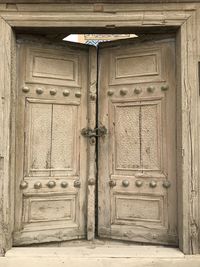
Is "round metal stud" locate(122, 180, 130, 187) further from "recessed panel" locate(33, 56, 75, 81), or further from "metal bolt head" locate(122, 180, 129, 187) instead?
"recessed panel" locate(33, 56, 75, 81)

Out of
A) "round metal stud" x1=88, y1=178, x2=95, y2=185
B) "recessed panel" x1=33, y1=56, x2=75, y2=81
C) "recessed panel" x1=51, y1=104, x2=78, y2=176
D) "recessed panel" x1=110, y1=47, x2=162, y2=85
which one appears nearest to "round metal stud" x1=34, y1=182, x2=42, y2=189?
"recessed panel" x1=51, y1=104, x2=78, y2=176

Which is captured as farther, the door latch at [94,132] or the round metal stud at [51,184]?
the door latch at [94,132]

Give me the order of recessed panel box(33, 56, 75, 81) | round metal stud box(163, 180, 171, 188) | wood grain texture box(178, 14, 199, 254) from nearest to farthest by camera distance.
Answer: wood grain texture box(178, 14, 199, 254)
round metal stud box(163, 180, 171, 188)
recessed panel box(33, 56, 75, 81)

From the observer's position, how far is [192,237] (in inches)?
77.9

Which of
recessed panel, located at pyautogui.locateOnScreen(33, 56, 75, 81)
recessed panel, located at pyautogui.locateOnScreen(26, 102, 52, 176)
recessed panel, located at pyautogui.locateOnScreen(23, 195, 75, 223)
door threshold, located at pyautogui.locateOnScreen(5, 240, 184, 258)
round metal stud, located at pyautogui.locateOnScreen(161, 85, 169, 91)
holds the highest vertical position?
recessed panel, located at pyautogui.locateOnScreen(33, 56, 75, 81)

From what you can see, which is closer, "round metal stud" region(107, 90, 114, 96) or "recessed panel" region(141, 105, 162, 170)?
"recessed panel" region(141, 105, 162, 170)

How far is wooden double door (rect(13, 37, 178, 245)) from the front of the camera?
7.05ft

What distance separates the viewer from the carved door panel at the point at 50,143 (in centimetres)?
215

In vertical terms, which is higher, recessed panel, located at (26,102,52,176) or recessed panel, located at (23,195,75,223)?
recessed panel, located at (26,102,52,176)

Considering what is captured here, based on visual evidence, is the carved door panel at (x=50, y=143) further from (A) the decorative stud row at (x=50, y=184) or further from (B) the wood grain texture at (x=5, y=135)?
(B) the wood grain texture at (x=5, y=135)

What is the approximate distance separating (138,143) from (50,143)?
579 mm

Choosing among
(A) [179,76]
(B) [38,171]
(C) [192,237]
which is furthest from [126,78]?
(C) [192,237]

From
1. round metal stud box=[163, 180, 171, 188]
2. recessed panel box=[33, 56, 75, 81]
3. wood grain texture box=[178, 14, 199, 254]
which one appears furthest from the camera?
recessed panel box=[33, 56, 75, 81]

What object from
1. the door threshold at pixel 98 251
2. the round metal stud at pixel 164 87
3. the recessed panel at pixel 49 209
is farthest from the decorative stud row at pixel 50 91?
the door threshold at pixel 98 251
